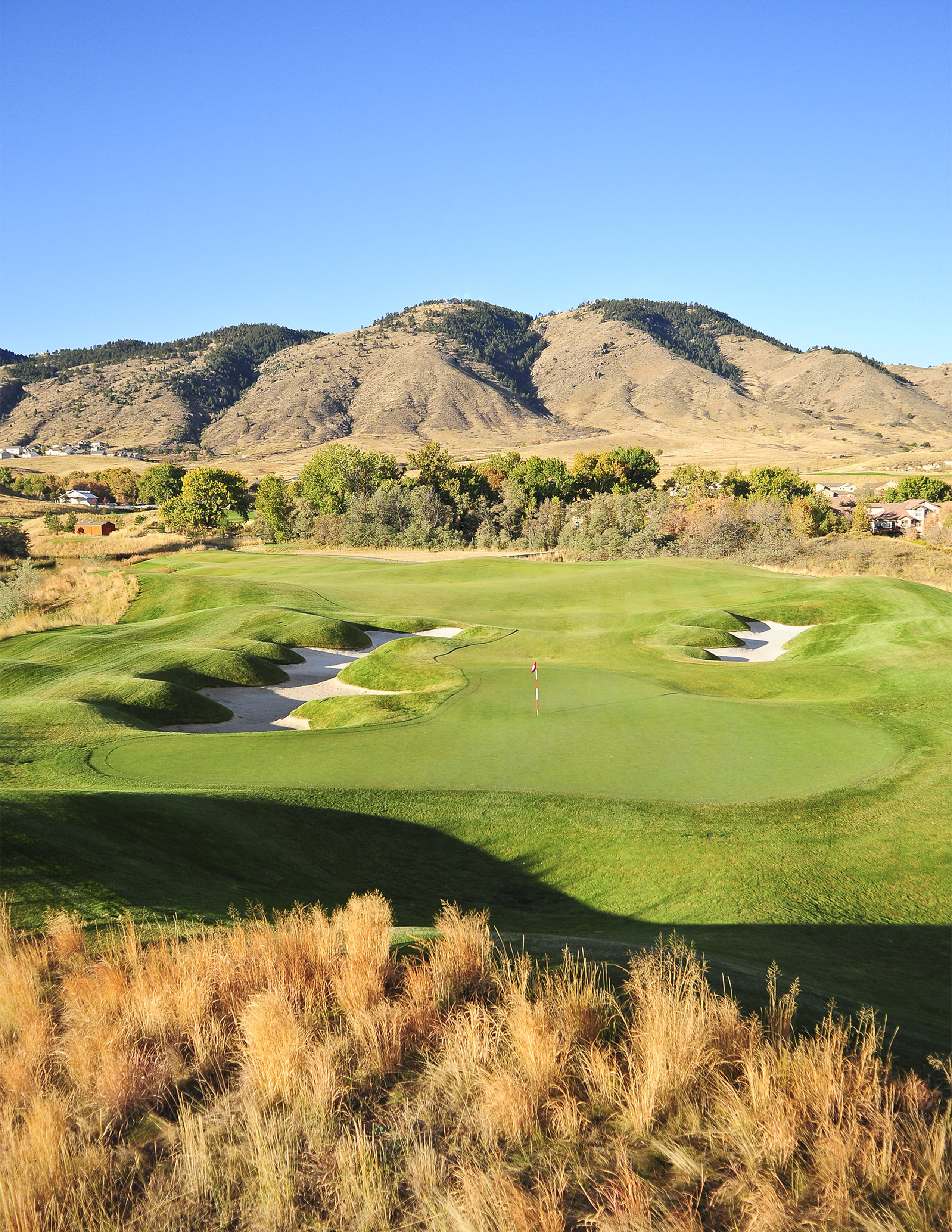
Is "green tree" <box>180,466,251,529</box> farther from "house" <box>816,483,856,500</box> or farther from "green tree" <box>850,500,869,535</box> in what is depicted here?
"house" <box>816,483,856,500</box>

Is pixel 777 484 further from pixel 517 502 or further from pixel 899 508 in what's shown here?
pixel 517 502

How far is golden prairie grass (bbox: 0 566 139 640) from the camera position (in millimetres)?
30312

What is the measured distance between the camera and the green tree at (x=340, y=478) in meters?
74.6

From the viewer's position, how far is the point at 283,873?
8.14 meters

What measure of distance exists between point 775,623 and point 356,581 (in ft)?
68.1

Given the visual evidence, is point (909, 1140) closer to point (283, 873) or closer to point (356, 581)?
point (283, 873)

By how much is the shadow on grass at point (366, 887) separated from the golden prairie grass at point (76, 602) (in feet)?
75.4

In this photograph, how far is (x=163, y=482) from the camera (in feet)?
323

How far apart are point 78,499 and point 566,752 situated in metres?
109

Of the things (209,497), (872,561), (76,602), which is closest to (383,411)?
(209,497)

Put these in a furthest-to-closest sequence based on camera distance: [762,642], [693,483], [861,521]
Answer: [693,483] → [861,521] → [762,642]

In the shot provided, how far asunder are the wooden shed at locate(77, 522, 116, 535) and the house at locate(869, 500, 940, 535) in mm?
70142

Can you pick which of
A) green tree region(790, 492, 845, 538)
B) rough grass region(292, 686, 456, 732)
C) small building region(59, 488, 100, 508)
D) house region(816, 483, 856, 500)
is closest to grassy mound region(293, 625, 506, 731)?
rough grass region(292, 686, 456, 732)

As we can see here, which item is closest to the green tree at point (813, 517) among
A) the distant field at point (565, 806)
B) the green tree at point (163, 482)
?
the distant field at point (565, 806)
